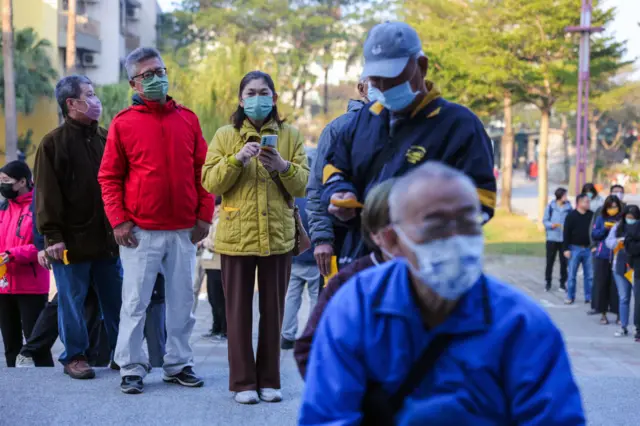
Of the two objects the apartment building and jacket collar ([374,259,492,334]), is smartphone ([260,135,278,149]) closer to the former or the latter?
jacket collar ([374,259,492,334])

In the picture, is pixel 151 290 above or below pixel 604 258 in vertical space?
above

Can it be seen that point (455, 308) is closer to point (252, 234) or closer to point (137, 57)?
point (252, 234)

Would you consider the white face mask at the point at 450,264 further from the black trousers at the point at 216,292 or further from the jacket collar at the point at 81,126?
the black trousers at the point at 216,292

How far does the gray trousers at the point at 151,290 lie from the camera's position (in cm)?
600

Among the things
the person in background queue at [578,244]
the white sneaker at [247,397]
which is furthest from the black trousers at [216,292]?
the person in background queue at [578,244]

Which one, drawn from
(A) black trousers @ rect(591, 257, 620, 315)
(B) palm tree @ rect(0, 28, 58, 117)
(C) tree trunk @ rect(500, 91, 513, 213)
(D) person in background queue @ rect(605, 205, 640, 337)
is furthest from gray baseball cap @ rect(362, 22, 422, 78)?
(B) palm tree @ rect(0, 28, 58, 117)

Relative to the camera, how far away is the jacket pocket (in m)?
5.83

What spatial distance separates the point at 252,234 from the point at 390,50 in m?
2.33

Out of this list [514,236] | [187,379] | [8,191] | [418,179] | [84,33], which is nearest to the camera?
[418,179]

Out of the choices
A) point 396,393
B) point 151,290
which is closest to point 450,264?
point 396,393

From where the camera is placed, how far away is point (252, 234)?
19.1 ft

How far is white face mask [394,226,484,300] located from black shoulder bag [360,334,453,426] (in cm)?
14

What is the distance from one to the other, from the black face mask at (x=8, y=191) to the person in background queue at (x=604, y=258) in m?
9.30

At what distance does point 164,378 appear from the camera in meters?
6.38
